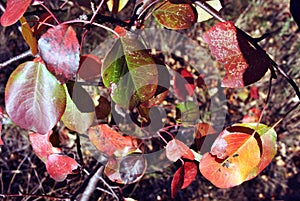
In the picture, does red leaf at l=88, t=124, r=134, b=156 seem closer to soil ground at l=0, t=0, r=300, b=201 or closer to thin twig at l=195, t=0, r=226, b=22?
thin twig at l=195, t=0, r=226, b=22

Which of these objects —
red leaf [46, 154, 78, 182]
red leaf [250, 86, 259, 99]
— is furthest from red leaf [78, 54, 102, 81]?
red leaf [250, 86, 259, 99]

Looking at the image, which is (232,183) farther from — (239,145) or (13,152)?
(13,152)

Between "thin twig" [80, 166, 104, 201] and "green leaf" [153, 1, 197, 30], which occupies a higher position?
"green leaf" [153, 1, 197, 30]

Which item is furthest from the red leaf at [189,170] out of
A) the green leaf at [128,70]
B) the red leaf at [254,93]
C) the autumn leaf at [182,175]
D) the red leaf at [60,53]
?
the red leaf at [254,93]

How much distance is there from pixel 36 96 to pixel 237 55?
0.27m

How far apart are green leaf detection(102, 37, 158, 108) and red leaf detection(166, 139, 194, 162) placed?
0.57ft

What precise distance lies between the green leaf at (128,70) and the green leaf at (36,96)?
67 mm

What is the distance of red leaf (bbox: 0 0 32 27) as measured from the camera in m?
0.49

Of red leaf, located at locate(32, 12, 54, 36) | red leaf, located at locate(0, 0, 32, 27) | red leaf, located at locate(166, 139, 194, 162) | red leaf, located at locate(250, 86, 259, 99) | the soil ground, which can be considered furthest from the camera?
red leaf, located at locate(250, 86, 259, 99)

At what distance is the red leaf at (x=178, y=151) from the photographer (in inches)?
28.2

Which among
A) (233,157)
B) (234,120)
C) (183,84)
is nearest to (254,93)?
(234,120)

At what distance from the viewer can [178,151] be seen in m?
0.72

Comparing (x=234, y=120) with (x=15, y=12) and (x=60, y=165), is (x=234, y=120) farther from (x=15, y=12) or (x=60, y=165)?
(x=15, y=12)

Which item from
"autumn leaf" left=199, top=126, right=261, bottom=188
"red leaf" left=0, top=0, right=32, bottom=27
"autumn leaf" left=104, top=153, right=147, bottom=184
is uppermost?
"red leaf" left=0, top=0, right=32, bottom=27
